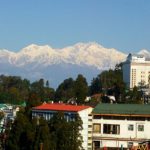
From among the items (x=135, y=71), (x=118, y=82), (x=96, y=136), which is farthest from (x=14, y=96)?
(x=135, y=71)

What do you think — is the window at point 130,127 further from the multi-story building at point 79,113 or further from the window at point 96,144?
the multi-story building at point 79,113

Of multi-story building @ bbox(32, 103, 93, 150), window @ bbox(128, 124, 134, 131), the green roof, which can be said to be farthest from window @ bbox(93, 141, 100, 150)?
window @ bbox(128, 124, 134, 131)

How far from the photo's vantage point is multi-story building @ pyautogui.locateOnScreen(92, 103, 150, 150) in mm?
42219

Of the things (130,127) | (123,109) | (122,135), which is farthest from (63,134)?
(123,109)

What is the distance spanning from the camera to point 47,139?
34.1m

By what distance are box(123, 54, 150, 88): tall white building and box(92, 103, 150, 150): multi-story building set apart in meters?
125

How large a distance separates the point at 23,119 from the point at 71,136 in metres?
3.13

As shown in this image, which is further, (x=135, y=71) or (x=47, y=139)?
(x=135, y=71)

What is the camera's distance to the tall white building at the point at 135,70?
17125cm

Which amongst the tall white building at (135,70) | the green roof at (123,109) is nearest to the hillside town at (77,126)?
the green roof at (123,109)

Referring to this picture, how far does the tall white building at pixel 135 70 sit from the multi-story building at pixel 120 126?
412 feet

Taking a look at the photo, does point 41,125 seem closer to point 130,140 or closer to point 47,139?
point 47,139

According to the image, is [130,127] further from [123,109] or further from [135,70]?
[135,70]

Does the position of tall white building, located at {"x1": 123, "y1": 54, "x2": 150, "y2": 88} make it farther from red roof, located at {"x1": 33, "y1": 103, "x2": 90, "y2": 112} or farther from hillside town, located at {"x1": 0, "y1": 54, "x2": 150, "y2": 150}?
red roof, located at {"x1": 33, "y1": 103, "x2": 90, "y2": 112}
